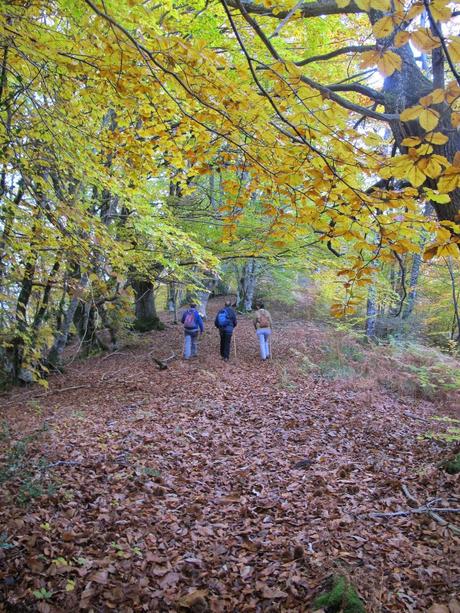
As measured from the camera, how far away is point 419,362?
10.8 m

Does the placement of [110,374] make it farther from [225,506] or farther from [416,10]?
[416,10]

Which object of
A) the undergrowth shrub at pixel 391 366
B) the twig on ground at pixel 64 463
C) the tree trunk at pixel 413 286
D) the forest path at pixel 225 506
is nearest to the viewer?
the forest path at pixel 225 506

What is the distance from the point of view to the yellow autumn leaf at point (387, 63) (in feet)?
5.97

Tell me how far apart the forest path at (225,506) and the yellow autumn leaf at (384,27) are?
3.46 metres

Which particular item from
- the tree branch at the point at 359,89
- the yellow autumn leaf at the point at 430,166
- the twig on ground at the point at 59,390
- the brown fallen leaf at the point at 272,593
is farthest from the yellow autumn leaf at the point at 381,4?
the twig on ground at the point at 59,390

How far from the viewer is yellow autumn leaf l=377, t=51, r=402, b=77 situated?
182 centimetres

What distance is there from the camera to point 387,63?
6.01ft

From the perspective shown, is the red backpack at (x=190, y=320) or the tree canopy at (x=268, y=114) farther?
the red backpack at (x=190, y=320)

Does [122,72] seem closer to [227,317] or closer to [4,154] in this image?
[4,154]

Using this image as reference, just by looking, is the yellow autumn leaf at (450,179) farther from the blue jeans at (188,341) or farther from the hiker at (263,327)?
the blue jeans at (188,341)

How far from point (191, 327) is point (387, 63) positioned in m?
9.63

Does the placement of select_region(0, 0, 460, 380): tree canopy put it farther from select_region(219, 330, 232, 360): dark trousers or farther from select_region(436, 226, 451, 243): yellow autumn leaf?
select_region(219, 330, 232, 360): dark trousers

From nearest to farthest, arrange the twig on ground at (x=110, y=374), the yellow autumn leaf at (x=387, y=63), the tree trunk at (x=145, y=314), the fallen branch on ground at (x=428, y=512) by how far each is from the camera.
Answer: the yellow autumn leaf at (x=387, y=63), the fallen branch on ground at (x=428, y=512), the twig on ground at (x=110, y=374), the tree trunk at (x=145, y=314)

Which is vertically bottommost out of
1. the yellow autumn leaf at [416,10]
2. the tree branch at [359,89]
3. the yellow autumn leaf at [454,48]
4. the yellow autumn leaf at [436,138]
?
the yellow autumn leaf at [436,138]
